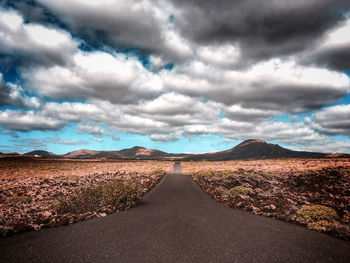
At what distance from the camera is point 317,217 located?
9383mm

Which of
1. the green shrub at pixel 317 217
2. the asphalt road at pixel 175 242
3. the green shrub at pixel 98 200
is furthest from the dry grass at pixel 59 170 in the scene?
the green shrub at pixel 317 217

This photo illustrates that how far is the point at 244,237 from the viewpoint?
7.39 m

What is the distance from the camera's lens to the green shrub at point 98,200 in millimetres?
10659

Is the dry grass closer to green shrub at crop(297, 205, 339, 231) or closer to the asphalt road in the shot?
the asphalt road

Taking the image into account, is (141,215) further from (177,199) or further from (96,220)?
(177,199)

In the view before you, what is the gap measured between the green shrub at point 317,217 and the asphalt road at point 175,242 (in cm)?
68

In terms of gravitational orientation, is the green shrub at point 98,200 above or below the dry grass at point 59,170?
above

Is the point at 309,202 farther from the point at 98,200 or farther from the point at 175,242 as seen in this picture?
the point at 98,200

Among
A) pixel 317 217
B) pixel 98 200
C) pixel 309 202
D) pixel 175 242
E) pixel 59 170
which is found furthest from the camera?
pixel 59 170

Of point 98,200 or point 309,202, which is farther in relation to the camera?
point 309,202

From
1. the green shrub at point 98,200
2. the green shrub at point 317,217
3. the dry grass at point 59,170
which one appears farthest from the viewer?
the dry grass at point 59,170

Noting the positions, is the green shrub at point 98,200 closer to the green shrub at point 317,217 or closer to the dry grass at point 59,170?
the green shrub at point 317,217

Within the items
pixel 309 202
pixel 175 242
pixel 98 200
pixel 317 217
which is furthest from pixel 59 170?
pixel 317 217

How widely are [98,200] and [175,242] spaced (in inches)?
293
